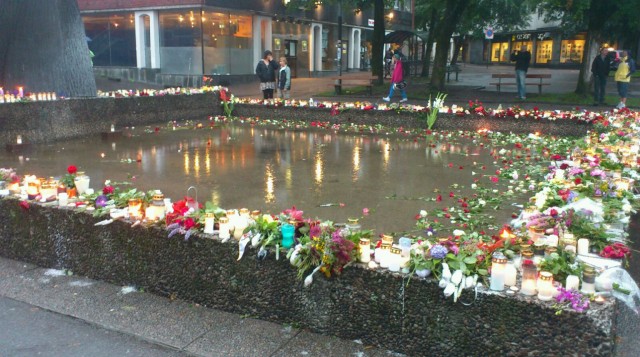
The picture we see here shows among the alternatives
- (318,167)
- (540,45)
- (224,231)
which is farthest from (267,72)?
(540,45)

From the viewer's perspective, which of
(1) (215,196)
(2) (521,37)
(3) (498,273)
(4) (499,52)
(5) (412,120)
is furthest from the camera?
(4) (499,52)

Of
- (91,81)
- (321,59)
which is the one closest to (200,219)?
(91,81)

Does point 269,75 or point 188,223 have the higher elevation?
point 269,75

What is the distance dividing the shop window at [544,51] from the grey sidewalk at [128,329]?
58614 mm

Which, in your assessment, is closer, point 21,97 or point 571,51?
point 21,97

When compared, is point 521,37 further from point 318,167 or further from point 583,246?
point 583,246

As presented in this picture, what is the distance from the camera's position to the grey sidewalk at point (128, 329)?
3865 millimetres

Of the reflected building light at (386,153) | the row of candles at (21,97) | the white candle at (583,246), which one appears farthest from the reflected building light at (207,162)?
the white candle at (583,246)

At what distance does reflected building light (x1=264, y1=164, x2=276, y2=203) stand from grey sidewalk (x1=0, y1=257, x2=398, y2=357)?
293 centimetres

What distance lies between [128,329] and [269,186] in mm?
4346

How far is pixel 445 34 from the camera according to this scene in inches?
890

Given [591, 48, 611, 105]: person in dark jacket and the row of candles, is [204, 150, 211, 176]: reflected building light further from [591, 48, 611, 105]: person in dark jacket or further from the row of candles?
[591, 48, 611, 105]: person in dark jacket

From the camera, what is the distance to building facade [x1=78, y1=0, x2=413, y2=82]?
29141mm

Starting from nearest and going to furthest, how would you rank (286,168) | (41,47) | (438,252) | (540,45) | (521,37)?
(438,252)
(286,168)
(41,47)
(540,45)
(521,37)
